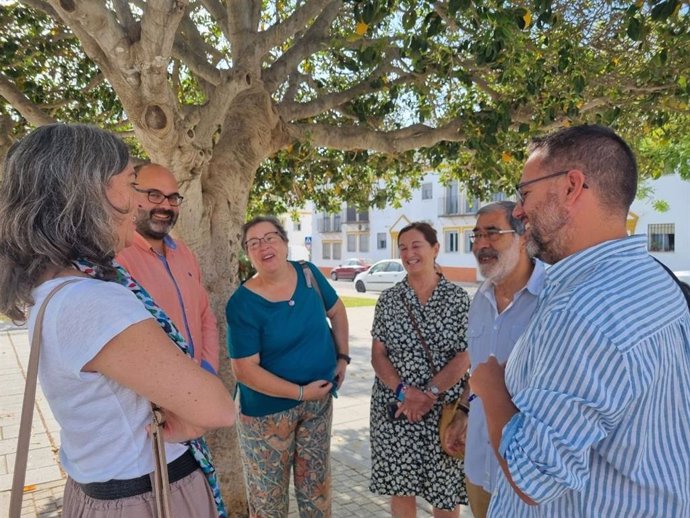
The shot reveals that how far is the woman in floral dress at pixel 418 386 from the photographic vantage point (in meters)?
3.27

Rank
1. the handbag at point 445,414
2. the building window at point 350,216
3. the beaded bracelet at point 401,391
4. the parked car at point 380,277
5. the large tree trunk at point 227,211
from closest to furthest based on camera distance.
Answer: the handbag at point 445,414
the beaded bracelet at point 401,391
the large tree trunk at point 227,211
the parked car at point 380,277
the building window at point 350,216

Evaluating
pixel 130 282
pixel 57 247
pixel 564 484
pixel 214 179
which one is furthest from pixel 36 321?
pixel 214 179

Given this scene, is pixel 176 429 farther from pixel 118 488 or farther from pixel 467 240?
pixel 467 240

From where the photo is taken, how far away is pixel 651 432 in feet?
4.54

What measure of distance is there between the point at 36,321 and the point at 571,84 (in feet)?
15.5

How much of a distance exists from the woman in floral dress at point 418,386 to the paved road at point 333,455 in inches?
30.4

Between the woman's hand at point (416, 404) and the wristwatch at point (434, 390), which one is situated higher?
the wristwatch at point (434, 390)

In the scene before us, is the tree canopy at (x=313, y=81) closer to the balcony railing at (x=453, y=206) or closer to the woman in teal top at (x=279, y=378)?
the woman in teal top at (x=279, y=378)

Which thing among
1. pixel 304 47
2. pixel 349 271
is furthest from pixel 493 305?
pixel 349 271

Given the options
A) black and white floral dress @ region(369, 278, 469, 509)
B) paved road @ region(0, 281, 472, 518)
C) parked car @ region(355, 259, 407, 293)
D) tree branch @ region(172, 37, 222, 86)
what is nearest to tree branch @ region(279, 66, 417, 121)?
tree branch @ region(172, 37, 222, 86)

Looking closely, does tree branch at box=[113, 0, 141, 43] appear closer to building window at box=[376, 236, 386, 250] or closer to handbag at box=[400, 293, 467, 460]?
handbag at box=[400, 293, 467, 460]

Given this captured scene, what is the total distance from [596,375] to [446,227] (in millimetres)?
37781

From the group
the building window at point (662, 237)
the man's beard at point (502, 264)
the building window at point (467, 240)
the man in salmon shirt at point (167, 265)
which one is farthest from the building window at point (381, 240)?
the man in salmon shirt at point (167, 265)

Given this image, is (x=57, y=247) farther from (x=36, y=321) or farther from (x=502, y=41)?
(x=502, y=41)
